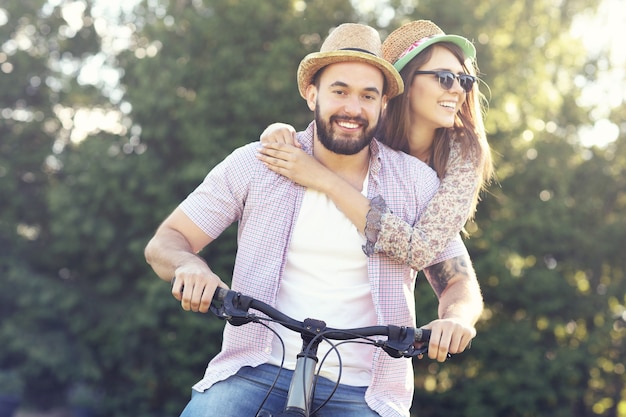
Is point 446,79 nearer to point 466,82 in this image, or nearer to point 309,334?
point 466,82

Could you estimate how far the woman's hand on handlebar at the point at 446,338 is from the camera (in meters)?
2.81

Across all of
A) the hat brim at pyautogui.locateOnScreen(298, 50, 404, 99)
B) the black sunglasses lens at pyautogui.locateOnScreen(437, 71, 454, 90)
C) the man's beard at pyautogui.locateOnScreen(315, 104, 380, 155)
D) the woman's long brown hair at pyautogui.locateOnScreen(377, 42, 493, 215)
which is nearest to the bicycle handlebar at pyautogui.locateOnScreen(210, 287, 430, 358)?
the man's beard at pyautogui.locateOnScreen(315, 104, 380, 155)

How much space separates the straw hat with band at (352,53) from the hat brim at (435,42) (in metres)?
0.53

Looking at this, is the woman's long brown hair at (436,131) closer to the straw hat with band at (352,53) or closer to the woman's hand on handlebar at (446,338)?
the straw hat with band at (352,53)

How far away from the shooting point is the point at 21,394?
14.3 metres

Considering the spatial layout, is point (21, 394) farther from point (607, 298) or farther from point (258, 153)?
point (258, 153)

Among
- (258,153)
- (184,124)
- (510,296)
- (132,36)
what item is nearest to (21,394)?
(184,124)

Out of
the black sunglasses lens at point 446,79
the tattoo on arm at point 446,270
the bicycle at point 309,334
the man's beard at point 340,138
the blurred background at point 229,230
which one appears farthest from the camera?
the blurred background at point 229,230

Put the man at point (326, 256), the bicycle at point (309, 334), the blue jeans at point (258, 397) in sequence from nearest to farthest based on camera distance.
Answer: the bicycle at point (309, 334), the blue jeans at point (258, 397), the man at point (326, 256)

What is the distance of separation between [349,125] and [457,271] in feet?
2.39

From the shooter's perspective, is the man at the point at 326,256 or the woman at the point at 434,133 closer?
the man at the point at 326,256

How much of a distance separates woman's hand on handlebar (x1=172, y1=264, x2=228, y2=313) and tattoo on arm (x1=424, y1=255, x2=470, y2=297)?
1.03 metres

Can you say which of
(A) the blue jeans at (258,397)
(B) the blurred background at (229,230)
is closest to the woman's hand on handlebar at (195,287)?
(A) the blue jeans at (258,397)

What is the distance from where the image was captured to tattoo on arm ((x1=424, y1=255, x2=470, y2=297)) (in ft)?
11.3
